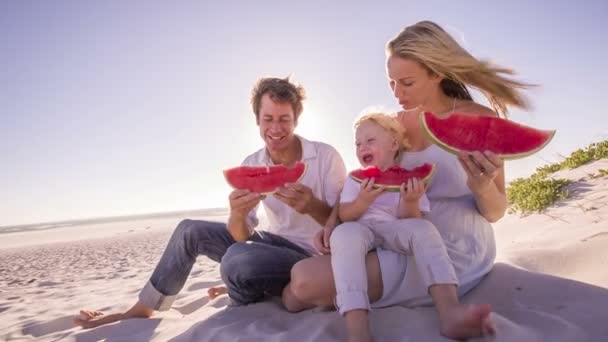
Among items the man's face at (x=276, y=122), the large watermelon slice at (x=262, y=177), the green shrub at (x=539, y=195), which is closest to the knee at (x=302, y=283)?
the large watermelon slice at (x=262, y=177)

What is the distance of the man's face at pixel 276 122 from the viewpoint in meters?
3.44

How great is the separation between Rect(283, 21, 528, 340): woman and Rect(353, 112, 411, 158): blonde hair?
9 cm

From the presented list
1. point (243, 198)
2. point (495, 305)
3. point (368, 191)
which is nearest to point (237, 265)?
point (243, 198)

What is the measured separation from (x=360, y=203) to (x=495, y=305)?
1.05m

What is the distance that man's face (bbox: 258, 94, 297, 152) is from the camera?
3439 millimetres

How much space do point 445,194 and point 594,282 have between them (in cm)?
105

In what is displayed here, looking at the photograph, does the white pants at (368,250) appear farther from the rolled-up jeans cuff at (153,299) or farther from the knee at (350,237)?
the rolled-up jeans cuff at (153,299)

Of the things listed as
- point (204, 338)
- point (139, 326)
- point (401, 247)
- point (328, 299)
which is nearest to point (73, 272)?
point (139, 326)

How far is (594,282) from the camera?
2.66 meters

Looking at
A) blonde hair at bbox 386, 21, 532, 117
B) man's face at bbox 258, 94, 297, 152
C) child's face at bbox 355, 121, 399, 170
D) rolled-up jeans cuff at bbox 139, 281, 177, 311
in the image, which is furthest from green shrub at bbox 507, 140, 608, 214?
rolled-up jeans cuff at bbox 139, 281, 177, 311

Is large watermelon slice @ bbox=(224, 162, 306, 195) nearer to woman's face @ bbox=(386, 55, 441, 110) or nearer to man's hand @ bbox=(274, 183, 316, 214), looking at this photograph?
man's hand @ bbox=(274, 183, 316, 214)

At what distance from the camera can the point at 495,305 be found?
2.61 meters

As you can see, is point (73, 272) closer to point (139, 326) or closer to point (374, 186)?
point (139, 326)

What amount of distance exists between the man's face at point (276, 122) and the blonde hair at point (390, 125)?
619 millimetres
